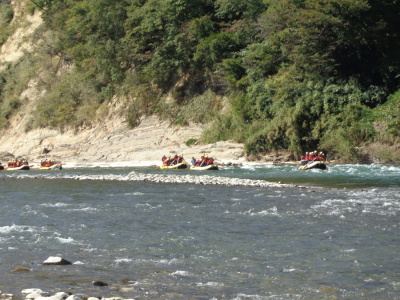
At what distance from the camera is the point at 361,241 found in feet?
38.7

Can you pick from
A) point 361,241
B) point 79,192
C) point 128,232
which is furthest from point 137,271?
point 79,192

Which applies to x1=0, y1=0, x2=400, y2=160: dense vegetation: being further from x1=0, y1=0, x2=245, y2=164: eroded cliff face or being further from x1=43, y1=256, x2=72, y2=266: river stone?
x1=43, y1=256, x2=72, y2=266: river stone

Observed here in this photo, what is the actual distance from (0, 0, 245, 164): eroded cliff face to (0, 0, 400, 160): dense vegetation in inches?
40.7

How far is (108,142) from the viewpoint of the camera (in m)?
43.8

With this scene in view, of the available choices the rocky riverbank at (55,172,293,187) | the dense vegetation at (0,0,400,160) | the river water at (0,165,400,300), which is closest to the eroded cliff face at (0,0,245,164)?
the dense vegetation at (0,0,400,160)

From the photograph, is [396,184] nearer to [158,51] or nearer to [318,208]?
[318,208]

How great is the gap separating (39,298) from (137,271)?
99.7 inches

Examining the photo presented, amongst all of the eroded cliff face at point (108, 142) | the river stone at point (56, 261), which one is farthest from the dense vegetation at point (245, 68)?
the river stone at point (56, 261)

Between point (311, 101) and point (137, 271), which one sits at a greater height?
point (311, 101)

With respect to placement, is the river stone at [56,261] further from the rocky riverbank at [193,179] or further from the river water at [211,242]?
the rocky riverbank at [193,179]

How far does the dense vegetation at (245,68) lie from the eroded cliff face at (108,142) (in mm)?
1034

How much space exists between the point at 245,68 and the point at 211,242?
2979 centimetres

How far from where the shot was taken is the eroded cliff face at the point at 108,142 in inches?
1560

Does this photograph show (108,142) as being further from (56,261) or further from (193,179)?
(56,261)
